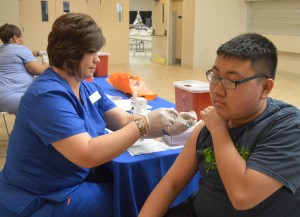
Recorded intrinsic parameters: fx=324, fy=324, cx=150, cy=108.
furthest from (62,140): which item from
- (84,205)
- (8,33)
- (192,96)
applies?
(8,33)

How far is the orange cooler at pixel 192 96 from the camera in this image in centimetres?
180

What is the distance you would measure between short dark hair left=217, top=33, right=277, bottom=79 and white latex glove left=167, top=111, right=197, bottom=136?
0.52 metres

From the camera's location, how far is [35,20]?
7.52 m

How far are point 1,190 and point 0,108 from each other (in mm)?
1922

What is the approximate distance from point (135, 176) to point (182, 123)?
0.32 meters

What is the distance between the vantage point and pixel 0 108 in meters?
3.03

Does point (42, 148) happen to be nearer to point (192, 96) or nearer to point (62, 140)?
point (62, 140)

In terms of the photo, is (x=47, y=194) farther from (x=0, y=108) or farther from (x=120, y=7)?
(x=120, y=7)

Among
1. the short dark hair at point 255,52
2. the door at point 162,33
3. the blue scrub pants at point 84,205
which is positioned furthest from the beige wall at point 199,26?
the short dark hair at point 255,52

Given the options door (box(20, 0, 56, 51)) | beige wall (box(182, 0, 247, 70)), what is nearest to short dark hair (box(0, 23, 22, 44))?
door (box(20, 0, 56, 51))

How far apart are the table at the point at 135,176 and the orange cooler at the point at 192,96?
17.4 inches

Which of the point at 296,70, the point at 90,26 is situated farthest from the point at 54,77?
the point at 296,70

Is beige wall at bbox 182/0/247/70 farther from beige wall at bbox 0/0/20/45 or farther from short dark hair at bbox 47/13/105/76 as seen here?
short dark hair at bbox 47/13/105/76

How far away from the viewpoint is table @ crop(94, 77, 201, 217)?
1.34 meters
